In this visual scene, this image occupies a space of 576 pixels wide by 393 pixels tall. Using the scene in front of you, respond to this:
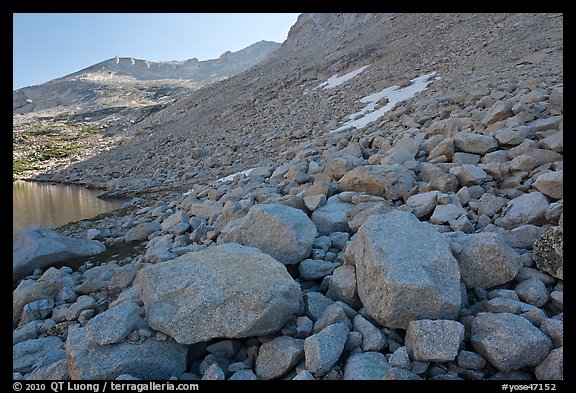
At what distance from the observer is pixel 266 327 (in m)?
2.77

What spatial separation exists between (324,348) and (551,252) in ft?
7.03

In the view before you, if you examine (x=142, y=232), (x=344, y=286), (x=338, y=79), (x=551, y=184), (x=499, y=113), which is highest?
(x=338, y=79)

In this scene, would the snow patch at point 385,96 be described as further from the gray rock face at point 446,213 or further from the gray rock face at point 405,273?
the gray rock face at point 405,273

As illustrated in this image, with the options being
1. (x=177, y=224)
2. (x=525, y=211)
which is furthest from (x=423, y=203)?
(x=177, y=224)

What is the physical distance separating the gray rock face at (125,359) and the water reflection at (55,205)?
29.6 ft

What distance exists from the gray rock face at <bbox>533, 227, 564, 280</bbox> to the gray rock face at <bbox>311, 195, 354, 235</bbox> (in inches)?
77.4

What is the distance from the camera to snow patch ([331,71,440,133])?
41.3ft

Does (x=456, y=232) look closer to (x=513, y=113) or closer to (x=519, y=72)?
(x=513, y=113)

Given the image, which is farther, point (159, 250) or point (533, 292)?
point (159, 250)

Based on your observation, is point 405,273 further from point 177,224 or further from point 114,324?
point 177,224

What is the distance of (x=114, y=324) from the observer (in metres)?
2.89

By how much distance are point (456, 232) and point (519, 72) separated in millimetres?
9199

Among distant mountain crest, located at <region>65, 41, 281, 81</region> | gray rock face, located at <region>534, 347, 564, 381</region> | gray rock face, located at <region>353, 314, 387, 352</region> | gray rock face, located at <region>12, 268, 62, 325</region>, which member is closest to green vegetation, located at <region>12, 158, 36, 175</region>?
gray rock face, located at <region>12, 268, 62, 325</region>

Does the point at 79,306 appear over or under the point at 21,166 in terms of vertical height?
under
